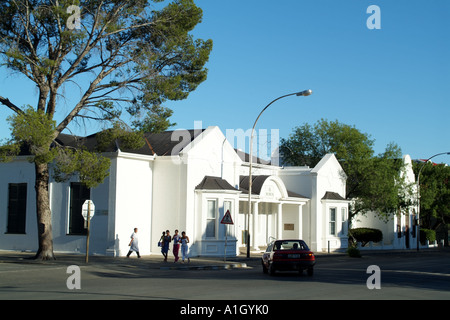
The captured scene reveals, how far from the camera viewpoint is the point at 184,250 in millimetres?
25969

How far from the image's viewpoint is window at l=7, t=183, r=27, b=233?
31.6 meters

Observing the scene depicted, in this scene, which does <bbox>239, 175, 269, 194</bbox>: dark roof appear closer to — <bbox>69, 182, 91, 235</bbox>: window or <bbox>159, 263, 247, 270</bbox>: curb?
<bbox>159, 263, 247, 270</bbox>: curb

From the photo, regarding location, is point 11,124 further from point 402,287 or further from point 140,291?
point 402,287

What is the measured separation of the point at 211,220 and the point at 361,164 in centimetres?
1692

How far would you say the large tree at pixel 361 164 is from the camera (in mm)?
42125

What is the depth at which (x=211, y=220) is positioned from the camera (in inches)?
1203

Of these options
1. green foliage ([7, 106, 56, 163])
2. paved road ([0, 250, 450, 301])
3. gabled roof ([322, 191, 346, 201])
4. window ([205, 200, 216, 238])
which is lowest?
paved road ([0, 250, 450, 301])

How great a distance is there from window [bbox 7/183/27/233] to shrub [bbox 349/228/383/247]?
26.2 m

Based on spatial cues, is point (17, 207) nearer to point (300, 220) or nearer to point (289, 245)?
point (289, 245)

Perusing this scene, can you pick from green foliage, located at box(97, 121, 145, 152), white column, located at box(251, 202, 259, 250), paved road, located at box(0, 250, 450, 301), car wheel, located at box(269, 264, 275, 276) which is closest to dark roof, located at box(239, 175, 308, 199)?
white column, located at box(251, 202, 259, 250)

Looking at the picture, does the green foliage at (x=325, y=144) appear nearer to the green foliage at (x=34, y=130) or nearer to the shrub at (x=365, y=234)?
the shrub at (x=365, y=234)

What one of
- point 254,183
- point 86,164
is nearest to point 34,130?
point 86,164
